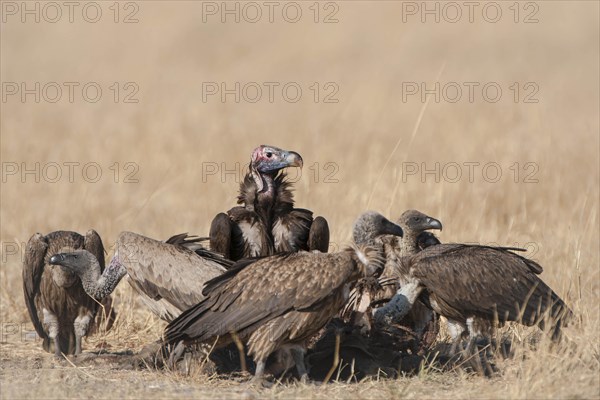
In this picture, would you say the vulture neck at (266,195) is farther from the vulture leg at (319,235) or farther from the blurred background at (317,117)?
the blurred background at (317,117)

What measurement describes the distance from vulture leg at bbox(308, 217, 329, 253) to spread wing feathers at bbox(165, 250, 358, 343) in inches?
39.8

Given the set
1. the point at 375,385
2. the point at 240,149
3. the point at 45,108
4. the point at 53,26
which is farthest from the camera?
the point at 53,26

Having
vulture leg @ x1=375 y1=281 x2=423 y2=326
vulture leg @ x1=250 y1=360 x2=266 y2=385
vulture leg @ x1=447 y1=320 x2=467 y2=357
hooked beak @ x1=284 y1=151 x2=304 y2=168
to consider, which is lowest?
vulture leg @ x1=250 y1=360 x2=266 y2=385

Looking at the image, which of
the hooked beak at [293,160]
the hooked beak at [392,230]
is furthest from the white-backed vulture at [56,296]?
the hooked beak at [392,230]

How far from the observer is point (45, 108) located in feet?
63.4

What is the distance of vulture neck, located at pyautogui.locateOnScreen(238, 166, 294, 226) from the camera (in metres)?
9.27

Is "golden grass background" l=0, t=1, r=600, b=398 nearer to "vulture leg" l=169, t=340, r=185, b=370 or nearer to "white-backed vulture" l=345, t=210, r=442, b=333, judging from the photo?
"vulture leg" l=169, t=340, r=185, b=370

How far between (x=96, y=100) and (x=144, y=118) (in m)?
2.11

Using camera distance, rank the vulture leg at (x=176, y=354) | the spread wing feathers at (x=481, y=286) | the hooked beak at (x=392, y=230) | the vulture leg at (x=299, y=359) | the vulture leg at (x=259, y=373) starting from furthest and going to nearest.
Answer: the hooked beak at (x=392, y=230), the vulture leg at (x=176, y=354), the spread wing feathers at (x=481, y=286), the vulture leg at (x=299, y=359), the vulture leg at (x=259, y=373)

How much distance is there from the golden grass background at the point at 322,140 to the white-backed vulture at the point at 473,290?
0.34 meters

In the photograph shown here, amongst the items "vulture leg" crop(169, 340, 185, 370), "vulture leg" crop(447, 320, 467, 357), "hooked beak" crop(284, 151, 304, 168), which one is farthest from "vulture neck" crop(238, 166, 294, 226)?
"vulture leg" crop(447, 320, 467, 357)

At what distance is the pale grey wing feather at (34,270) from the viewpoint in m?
9.30

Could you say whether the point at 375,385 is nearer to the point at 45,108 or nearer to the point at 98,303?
the point at 98,303

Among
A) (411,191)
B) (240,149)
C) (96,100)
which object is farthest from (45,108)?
(411,191)
